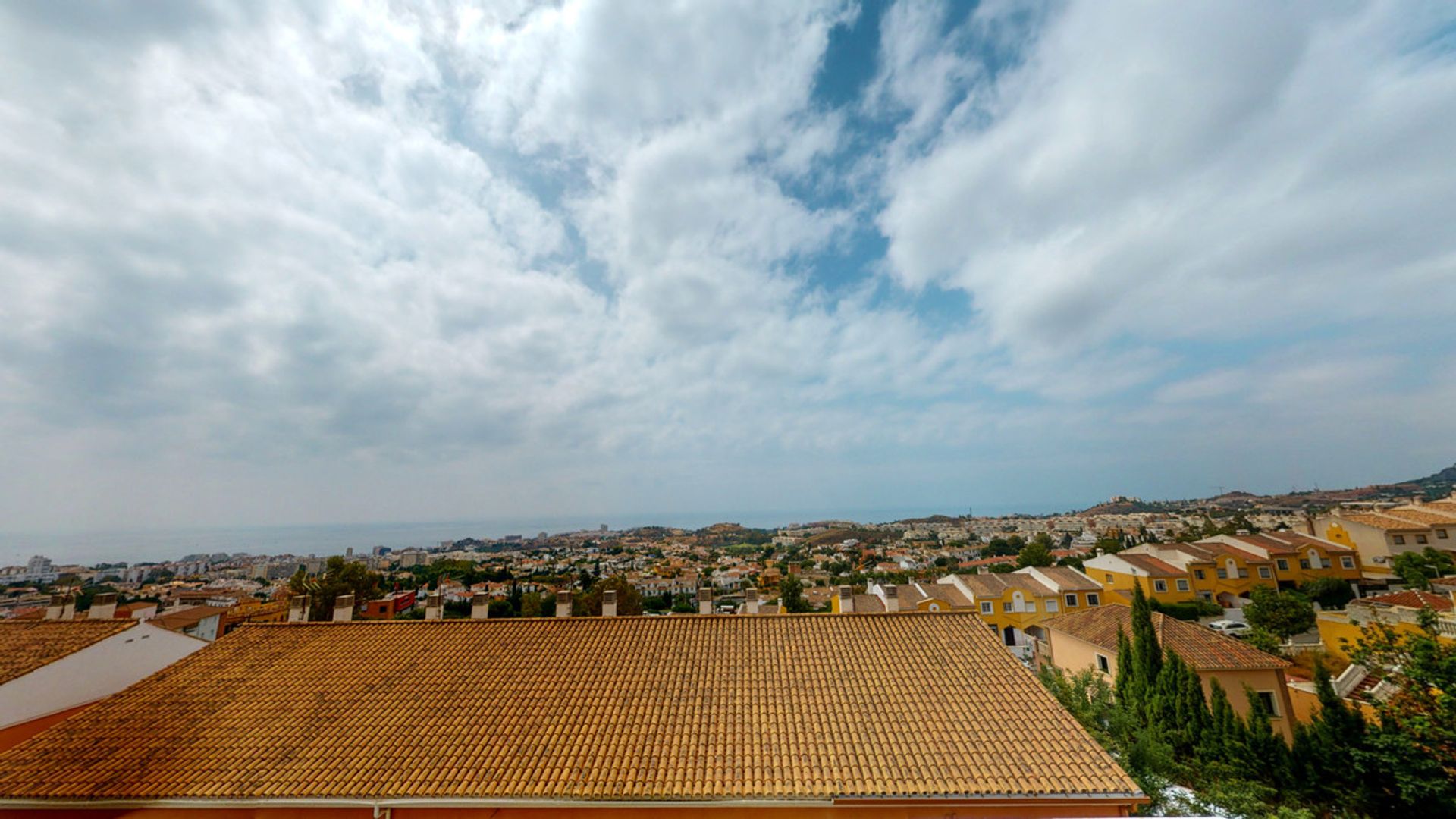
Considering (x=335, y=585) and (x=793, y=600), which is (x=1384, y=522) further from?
(x=335, y=585)

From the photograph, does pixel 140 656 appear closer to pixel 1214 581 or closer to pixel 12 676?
pixel 12 676

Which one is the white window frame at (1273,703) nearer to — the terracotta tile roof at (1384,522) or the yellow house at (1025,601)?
the yellow house at (1025,601)

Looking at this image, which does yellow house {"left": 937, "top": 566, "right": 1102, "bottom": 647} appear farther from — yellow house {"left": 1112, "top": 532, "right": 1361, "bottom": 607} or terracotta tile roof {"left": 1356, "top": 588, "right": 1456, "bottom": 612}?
terracotta tile roof {"left": 1356, "top": 588, "right": 1456, "bottom": 612}

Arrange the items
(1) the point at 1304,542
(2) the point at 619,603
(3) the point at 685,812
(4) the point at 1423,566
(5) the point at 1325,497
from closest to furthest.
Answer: (3) the point at 685,812 → (4) the point at 1423,566 → (2) the point at 619,603 → (1) the point at 1304,542 → (5) the point at 1325,497

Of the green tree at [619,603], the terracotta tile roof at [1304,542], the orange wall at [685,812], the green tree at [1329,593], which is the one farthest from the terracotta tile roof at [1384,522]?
the green tree at [619,603]

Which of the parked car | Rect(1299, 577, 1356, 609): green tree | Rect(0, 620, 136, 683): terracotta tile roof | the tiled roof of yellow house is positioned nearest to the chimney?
Rect(0, 620, 136, 683): terracotta tile roof

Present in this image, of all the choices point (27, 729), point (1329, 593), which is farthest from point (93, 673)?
point (1329, 593)
